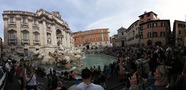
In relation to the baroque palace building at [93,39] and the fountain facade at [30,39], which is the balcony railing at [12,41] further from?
the baroque palace building at [93,39]

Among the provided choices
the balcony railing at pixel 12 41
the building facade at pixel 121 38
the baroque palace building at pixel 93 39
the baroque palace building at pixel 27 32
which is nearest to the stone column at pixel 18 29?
the baroque palace building at pixel 27 32

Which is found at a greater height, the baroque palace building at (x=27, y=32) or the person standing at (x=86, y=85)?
the baroque palace building at (x=27, y=32)

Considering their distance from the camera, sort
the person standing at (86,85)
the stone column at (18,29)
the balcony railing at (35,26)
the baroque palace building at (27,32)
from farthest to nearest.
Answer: the balcony railing at (35,26)
the stone column at (18,29)
the baroque palace building at (27,32)
the person standing at (86,85)

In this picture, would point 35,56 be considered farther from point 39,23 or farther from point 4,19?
point 4,19

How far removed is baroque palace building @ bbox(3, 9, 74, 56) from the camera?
19125 mm

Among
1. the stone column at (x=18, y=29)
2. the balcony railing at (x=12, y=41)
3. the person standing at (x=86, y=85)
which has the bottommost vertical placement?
the person standing at (x=86, y=85)

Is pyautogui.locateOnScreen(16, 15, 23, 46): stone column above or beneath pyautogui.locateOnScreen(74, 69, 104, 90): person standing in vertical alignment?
above

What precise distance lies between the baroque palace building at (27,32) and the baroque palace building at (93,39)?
32.8 metres

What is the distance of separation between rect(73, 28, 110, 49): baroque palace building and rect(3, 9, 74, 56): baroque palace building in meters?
32.8

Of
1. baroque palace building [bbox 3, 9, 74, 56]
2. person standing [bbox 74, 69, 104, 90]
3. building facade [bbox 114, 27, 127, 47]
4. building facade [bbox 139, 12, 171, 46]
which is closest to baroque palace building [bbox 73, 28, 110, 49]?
building facade [bbox 114, 27, 127, 47]

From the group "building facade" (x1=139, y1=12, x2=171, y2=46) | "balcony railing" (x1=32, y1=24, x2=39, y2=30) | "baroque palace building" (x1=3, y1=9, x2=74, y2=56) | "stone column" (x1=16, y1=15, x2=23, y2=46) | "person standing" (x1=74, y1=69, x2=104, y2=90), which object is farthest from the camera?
"building facade" (x1=139, y1=12, x2=171, y2=46)

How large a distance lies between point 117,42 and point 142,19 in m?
18.6

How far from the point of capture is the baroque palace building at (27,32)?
62.7 ft

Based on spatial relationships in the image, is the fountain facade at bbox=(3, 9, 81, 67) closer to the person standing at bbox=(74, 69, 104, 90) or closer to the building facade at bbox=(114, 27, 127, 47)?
the person standing at bbox=(74, 69, 104, 90)
